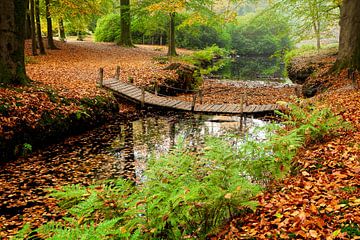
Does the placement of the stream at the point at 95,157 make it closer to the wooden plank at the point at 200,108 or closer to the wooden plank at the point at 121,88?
the wooden plank at the point at 200,108

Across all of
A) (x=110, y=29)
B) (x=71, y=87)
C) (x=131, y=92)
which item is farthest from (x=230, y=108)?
(x=110, y=29)

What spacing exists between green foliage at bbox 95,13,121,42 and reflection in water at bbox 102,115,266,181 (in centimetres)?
2823

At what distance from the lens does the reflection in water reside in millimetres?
8430

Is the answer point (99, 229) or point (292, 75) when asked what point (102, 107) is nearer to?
point (99, 229)

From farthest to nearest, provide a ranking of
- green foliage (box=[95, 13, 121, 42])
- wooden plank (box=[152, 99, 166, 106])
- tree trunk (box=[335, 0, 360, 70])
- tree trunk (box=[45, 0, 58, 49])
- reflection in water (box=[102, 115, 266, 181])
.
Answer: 1. green foliage (box=[95, 13, 121, 42])
2. tree trunk (box=[45, 0, 58, 49])
3. wooden plank (box=[152, 99, 166, 106])
4. tree trunk (box=[335, 0, 360, 70])
5. reflection in water (box=[102, 115, 266, 181])

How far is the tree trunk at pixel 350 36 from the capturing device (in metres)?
13.5

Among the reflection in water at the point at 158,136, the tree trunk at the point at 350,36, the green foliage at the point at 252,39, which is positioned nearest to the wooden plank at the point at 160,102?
the reflection in water at the point at 158,136

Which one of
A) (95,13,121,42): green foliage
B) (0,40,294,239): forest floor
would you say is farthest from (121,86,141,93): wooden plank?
(95,13,121,42): green foliage

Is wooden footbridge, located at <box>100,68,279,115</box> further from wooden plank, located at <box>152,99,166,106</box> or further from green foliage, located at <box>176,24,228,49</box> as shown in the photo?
green foliage, located at <box>176,24,228,49</box>

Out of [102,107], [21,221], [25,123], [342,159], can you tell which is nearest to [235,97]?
[102,107]

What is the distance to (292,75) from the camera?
27.1 metres

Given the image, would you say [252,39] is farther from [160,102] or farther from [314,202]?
[314,202]

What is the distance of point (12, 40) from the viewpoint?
11.0 meters

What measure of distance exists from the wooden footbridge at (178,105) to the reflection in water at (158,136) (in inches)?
22.9
